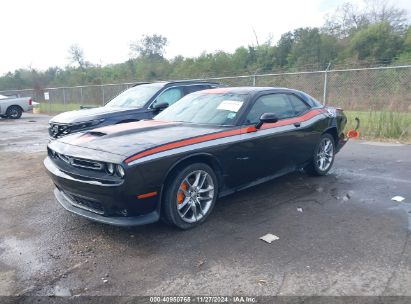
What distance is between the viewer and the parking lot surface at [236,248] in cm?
290

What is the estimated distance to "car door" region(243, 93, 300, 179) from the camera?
4.54 metres

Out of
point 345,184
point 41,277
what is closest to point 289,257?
point 41,277

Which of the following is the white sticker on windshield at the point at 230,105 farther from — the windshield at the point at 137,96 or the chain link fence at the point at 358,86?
the chain link fence at the point at 358,86

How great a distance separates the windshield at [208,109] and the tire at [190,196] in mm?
801

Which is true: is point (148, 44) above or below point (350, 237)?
above

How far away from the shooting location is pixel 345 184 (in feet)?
18.0

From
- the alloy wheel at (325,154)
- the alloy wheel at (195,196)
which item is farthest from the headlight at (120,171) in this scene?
the alloy wheel at (325,154)

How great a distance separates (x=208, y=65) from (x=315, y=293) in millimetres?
34365

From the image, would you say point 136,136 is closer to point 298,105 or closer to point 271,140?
point 271,140

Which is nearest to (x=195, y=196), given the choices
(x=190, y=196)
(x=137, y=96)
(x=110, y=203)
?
(x=190, y=196)

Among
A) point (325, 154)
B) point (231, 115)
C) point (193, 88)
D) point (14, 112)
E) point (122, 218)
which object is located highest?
point (193, 88)

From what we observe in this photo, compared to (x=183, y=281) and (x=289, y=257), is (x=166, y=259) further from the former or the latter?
(x=289, y=257)

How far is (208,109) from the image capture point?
15.7ft

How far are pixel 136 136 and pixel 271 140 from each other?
5.93ft
